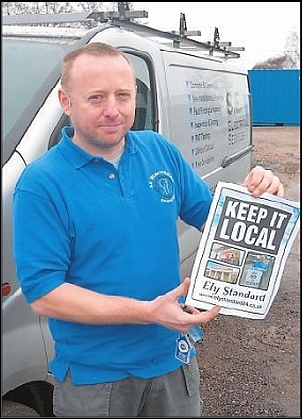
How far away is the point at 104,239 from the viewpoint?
1.56 m

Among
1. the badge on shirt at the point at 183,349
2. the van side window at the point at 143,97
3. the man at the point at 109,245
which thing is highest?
the van side window at the point at 143,97

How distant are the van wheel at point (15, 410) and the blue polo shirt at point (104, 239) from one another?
421mm

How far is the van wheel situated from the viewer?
206 cm

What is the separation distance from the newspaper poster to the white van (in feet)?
1.39

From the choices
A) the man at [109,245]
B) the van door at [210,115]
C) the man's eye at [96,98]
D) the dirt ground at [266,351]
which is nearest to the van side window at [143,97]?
the van door at [210,115]

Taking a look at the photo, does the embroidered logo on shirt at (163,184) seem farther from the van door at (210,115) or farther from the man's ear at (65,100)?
the van door at (210,115)

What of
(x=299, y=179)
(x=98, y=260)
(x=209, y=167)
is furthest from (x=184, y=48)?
(x=299, y=179)

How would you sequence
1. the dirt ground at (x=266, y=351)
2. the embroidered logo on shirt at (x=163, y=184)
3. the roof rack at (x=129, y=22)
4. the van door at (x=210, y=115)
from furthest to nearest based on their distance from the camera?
the van door at (x=210, y=115) → the roof rack at (x=129, y=22) → the embroidered logo on shirt at (x=163, y=184) → the dirt ground at (x=266, y=351)

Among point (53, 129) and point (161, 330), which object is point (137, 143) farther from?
point (53, 129)

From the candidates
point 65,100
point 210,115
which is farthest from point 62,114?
point 210,115

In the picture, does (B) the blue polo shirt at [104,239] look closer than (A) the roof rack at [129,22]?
Yes

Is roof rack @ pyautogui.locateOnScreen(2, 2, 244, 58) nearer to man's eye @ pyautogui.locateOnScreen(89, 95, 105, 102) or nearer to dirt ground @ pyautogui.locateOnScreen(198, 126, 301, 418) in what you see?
man's eye @ pyautogui.locateOnScreen(89, 95, 105, 102)

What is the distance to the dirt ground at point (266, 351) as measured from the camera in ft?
3.65

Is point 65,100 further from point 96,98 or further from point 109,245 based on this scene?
point 109,245
